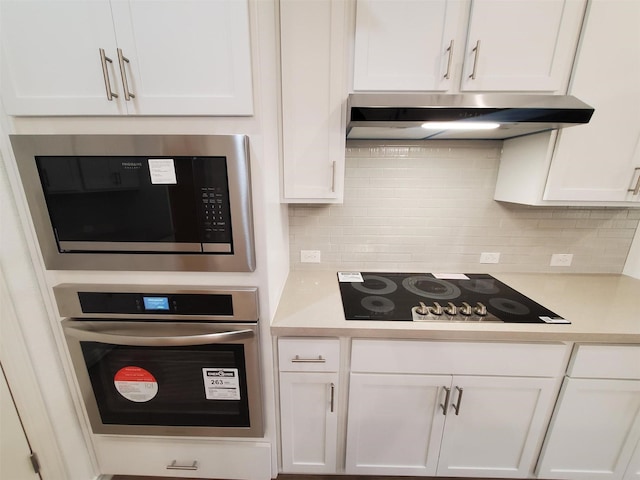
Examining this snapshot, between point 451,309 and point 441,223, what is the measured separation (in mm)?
607

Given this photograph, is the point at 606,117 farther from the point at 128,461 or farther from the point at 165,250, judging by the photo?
the point at 128,461

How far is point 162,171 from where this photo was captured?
86 cm

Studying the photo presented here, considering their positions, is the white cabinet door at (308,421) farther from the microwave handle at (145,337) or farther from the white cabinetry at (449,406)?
the microwave handle at (145,337)

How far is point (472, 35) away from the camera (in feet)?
A: 3.43

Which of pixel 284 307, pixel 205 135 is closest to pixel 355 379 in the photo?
pixel 284 307

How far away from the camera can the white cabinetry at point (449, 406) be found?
42.9 inches

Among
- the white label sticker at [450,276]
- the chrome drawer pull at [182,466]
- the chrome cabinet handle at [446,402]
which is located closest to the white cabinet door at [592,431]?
the chrome cabinet handle at [446,402]

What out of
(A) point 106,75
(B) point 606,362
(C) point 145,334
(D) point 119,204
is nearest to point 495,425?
(B) point 606,362

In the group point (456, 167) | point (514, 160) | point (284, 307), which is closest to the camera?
point (284, 307)

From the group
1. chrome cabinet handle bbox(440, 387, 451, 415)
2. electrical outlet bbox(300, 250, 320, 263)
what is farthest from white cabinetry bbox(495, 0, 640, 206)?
electrical outlet bbox(300, 250, 320, 263)

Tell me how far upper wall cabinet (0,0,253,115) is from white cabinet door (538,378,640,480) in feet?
5.92

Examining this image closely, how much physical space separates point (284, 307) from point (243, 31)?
104 cm

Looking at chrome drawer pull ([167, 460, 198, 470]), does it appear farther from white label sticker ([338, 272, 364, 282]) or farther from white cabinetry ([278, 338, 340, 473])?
white label sticker ([338, 272, 364, 282])

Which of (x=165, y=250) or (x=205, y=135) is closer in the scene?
(x=205, y=135)
